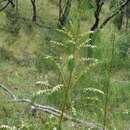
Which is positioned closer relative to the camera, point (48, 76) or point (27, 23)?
point (48, 76)

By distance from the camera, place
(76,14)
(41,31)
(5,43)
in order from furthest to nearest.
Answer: (41,31)
(5,43)
(76,14)

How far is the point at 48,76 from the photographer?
2242 cm

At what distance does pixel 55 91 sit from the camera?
5.07 meters

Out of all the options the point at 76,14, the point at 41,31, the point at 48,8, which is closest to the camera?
the point at 76,14

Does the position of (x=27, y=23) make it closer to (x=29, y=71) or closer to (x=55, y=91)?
(x=29, y=71)

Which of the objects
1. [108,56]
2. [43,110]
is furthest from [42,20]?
[108,56]

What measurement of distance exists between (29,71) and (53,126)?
17845mm

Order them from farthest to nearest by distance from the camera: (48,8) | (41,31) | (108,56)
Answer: (48,8)
(41,31)
(108,56)

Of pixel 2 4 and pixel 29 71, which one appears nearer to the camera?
pixel 29 71

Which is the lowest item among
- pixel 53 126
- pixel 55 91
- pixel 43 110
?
pixel 43 110

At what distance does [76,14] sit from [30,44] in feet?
68.2

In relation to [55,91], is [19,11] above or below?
below

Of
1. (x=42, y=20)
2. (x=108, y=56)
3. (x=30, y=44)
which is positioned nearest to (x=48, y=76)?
(x=30, y=44)

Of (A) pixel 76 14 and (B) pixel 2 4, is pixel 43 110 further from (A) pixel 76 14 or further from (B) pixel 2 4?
(B) pixel 2 4
